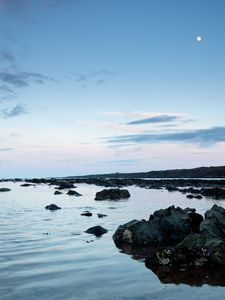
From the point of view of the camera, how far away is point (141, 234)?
18.0m

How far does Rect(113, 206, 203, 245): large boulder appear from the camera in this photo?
58.7 feet

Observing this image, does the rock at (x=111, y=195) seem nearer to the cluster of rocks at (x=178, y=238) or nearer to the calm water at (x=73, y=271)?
the cluster of rocks at (x=178, y=238)

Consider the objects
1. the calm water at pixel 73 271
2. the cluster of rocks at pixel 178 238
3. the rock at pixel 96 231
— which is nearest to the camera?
the calm water at pixel 73 271

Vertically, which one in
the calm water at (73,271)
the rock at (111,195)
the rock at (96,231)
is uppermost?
the rock at (111,195)

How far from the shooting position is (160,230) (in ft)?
63.7

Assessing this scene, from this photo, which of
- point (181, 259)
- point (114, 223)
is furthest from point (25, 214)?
point (181, 259)

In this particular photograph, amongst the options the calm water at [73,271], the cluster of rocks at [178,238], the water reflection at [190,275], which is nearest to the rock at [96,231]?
the calm water at [73,271]

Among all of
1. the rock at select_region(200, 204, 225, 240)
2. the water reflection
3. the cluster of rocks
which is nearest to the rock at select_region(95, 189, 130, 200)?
the cluster of rocks

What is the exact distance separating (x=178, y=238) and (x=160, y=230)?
3.33 feet

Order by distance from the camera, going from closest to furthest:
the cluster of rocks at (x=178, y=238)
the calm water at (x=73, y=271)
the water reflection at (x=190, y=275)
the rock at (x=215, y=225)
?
the calm water at (x=73, y=271) → the water reflection at (x=190, y=275) → the cluster of rocks at (x=178, y=238) → the rock at (x=215, y=225)

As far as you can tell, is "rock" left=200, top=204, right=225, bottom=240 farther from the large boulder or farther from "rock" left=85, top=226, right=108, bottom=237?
"rock" left=85, top=226, right=108, bottom=237

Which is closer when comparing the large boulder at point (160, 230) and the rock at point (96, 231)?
the large boulder at point (160, 230)

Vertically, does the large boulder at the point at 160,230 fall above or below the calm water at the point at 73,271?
above

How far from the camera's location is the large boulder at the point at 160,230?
58.7 ft
